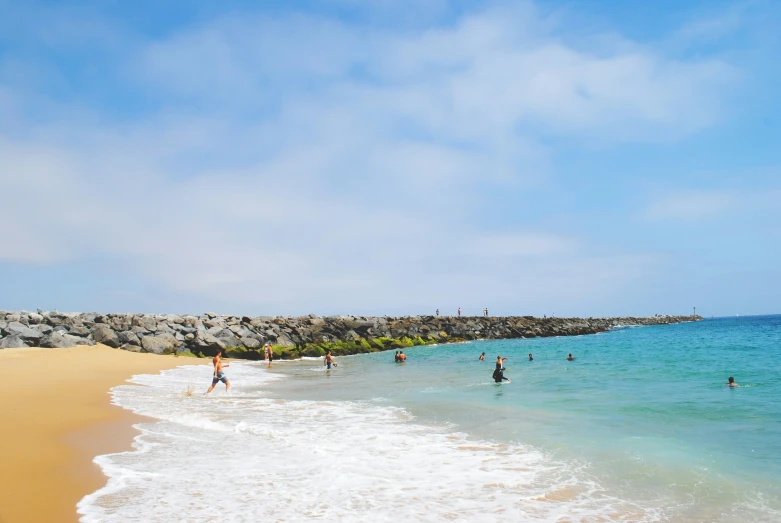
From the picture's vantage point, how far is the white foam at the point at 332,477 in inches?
263

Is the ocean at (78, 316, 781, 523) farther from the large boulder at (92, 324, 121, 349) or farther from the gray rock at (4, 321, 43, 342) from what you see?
the large boulder at (92, 324, 121, 349)

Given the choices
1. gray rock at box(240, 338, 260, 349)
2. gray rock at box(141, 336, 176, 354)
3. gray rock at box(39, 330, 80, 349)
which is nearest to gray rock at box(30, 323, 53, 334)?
gray rock at box(39, 330, 80, 349)

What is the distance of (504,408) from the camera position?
14.9m

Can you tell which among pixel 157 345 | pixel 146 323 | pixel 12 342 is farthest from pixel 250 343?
pixel 12 342

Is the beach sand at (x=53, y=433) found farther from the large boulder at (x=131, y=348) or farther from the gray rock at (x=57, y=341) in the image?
the large boulder at (x=131, y=348)

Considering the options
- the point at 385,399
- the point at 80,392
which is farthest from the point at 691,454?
the point at 80,392

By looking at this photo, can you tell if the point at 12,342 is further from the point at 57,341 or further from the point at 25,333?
the point at 57,341

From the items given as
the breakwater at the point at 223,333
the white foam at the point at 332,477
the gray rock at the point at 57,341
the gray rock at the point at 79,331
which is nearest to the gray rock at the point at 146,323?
the breakwater at the point at 223,333

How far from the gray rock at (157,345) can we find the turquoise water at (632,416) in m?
8.56

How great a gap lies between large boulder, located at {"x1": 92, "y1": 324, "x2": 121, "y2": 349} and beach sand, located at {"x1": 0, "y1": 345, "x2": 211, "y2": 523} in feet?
29.4

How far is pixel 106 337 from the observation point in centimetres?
3134

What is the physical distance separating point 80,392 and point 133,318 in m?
25.5

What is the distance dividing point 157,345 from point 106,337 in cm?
312

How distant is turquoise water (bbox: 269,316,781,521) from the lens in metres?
7.97
